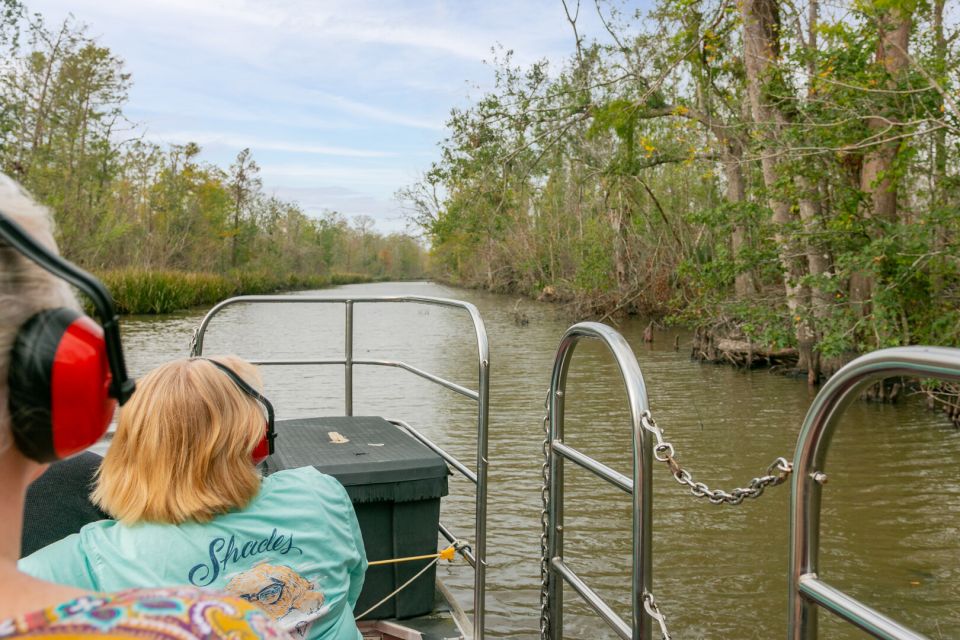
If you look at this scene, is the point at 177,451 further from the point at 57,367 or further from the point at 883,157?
the point at 883,157

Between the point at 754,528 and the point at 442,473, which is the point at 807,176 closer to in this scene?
the point at 754,528

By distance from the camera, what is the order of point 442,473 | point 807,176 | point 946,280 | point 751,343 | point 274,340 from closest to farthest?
point 442,473 → point 946,280 → point 807,176 → point 751,343 → point 274,340

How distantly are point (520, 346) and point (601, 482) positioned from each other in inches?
424

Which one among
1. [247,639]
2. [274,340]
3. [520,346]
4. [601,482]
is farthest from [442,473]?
[274,340]

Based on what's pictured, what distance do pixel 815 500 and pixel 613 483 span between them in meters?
0.73

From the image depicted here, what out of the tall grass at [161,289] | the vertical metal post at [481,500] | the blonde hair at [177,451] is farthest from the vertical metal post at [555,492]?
the tall grass at [161,289]

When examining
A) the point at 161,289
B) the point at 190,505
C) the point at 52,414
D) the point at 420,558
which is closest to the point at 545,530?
the point at 420,558

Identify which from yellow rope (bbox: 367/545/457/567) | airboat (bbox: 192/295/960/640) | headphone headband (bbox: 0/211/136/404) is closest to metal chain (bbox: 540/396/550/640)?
airboat (bbox: 192/295/960/640)

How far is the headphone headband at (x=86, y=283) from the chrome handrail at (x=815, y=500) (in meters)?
1.11

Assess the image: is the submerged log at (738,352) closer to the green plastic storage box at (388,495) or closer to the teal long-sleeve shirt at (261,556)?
the green plastic storage box at (388,495)

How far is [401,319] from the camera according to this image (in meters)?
28.2

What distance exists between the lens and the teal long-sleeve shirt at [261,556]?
176cm

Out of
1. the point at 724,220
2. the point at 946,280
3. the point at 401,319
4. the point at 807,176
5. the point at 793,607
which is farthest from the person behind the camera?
the point at 401,319

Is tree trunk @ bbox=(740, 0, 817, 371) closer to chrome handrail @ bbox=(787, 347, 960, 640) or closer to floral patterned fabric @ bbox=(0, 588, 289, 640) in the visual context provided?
chrome handrail @ bbox=(787, 347, 960, 640)
